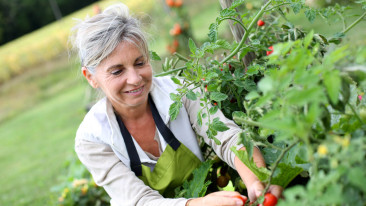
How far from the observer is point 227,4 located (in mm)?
1519

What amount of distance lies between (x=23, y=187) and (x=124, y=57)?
12.9 feet

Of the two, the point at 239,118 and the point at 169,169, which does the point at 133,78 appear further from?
the point at 239,118

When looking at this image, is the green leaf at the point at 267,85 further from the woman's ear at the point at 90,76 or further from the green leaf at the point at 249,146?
the woman's ear at the point at 90,76

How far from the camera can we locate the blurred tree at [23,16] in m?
22.6

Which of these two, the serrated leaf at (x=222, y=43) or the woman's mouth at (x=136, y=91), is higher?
the serrated leaf at (x=222, y=43)

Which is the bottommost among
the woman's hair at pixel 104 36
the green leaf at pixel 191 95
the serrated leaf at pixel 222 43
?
the green leaf at pixel 191 95

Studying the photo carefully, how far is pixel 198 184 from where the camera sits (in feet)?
4.38

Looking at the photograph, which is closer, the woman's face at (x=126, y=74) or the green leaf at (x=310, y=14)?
the green leaf at (x=310, y=14)

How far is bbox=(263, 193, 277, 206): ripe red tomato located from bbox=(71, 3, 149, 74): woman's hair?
28.0 inches

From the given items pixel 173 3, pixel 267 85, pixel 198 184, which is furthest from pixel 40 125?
pixel 267 85

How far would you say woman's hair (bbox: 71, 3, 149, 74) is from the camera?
140cm

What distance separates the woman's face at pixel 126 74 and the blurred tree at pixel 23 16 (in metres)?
22.9

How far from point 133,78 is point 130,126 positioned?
0.88 feet

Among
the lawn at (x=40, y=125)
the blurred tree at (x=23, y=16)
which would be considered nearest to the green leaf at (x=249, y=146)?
the lawn at (x=40, y=125)
